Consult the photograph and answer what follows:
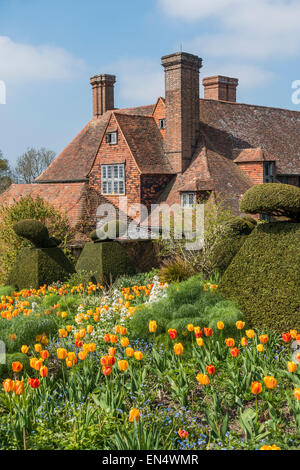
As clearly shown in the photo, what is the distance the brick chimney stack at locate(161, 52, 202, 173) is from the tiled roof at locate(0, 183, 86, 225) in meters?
5.45

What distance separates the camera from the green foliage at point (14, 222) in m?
18.0

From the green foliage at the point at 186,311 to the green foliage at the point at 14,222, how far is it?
10171mm

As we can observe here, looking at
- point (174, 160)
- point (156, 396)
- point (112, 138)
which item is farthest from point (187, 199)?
point (156, 396)

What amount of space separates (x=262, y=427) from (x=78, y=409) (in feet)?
6.07

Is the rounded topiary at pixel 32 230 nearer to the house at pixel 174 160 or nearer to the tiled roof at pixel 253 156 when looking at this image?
the house at pixel 174 160

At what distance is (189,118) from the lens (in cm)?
2756

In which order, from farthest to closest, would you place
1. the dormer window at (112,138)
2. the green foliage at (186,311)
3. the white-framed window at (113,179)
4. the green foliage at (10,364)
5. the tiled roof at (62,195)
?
the dormer window at (112,138), the white-framed window at (113,179), the tiled roof at (62,195), the green foliage at (186,311), the green foliage at (10,364)

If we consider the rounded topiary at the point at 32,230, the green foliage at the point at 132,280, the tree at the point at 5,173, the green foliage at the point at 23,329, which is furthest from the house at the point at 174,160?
the tree at the point at 5,173

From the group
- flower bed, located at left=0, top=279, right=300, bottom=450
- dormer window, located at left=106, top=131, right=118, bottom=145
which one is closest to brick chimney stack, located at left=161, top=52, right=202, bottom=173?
dormer window, located at left=106, top=131, right=118, bottom=145

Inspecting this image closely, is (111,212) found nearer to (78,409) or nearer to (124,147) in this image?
(124,147)

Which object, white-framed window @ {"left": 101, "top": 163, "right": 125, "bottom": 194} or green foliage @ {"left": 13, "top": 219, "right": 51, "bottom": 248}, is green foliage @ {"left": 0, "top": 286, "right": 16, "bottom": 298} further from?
white-framed window @ {"left": 101, "top": 163, "right": 125, "bottom": 194}

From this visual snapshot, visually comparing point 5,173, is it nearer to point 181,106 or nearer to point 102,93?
point 102,93
